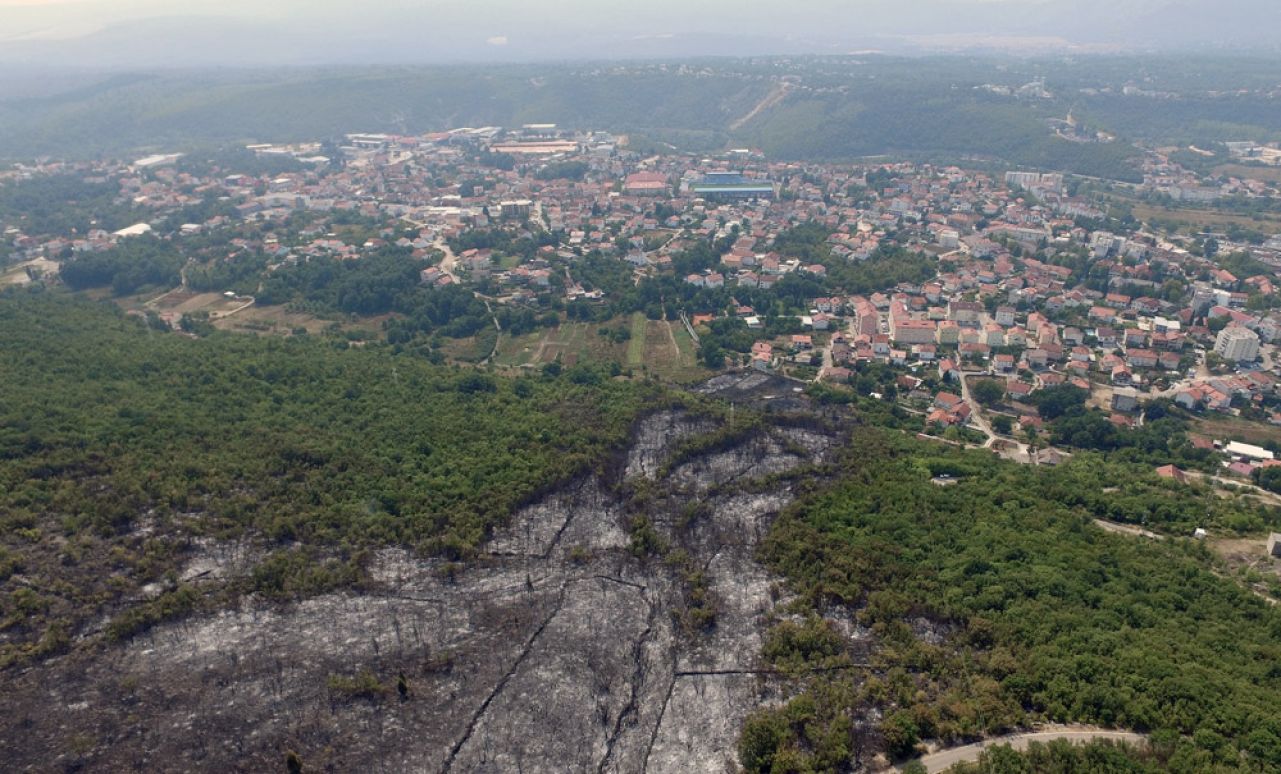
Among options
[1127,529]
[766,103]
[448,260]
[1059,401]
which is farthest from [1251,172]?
[448,260]

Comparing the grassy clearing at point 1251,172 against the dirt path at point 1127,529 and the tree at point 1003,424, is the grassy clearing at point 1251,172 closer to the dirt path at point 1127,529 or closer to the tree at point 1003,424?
the tree at point 1003,424

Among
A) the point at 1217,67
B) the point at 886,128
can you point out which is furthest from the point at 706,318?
the point at 1217,67

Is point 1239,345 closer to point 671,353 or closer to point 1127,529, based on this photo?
point 1127,529

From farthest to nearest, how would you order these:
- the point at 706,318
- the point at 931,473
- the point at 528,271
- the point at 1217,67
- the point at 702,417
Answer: the point at 1217,67, the point at 528,271, the point at 706,318, the point at 702,417, the point at 931,473

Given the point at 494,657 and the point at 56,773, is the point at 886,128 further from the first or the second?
the point at 56,773

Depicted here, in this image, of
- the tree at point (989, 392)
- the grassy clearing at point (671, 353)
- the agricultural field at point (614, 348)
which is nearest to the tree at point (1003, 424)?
the tree at point (989, 392)

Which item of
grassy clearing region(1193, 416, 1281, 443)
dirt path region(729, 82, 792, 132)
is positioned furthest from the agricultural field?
dirt path region(729, 82, 792, 132)
